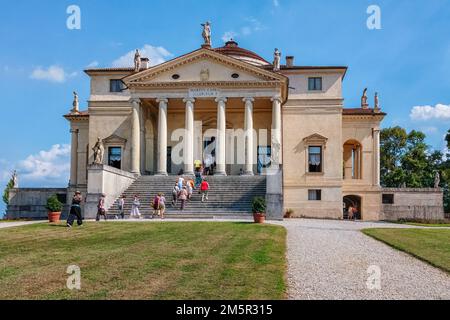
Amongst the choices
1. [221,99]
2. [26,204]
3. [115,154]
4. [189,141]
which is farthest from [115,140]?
[221,99]

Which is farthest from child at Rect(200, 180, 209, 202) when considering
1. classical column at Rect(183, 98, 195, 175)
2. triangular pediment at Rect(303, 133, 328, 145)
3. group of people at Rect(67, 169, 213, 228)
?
triangular pediment at Rect(303, 133, 328, 145)

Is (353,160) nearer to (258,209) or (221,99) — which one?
(221,99)

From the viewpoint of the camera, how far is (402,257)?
14.2m

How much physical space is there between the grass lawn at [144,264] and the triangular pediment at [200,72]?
2281cm

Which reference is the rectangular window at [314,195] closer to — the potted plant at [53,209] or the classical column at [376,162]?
the classical column at [376,162]

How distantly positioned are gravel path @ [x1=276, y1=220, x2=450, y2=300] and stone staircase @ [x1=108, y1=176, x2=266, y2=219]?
544 inches

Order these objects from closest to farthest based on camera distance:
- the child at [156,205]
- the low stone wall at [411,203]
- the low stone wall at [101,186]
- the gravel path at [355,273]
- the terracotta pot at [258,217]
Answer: the gravel path at [355,273]
the terracotta pot at [258,217]
the low stone wall at [101,186]
the child at [156,205]
the low stone wall at [411,203]

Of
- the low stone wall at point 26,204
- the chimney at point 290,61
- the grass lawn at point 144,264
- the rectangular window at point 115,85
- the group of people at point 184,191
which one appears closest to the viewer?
the grass lawn at point 144,264

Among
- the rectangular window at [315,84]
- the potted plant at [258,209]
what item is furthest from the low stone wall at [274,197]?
the rectangular window at [315,84]

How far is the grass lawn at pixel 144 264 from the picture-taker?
8508 mm

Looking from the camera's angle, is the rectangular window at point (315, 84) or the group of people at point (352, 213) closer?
the group of people at point (352, 213)

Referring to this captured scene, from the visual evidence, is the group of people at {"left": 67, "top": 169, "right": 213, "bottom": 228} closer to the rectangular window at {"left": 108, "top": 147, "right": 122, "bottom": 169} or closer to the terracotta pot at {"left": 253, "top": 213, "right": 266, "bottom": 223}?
the terracotta pot at {"left": 253, "top": 213, "right": 266, "bottom": 223}

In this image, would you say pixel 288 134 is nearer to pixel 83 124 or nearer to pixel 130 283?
pixel 83 124

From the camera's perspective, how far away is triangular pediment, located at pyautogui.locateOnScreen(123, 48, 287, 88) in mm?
39438
